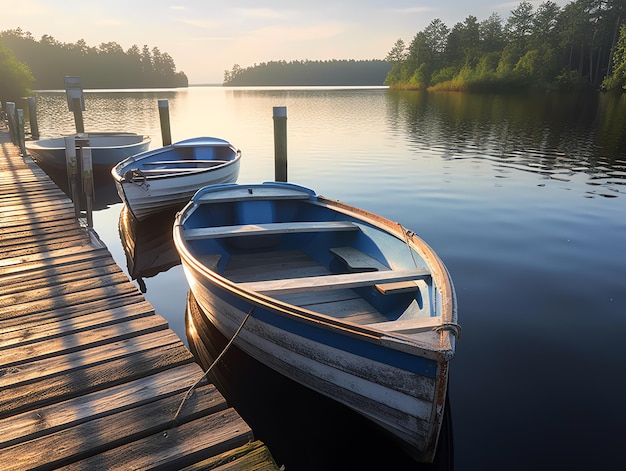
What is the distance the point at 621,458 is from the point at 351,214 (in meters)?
4.37

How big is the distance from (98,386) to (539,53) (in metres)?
84.6

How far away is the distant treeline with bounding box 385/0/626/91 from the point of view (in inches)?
2667

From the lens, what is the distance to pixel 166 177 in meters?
10.2

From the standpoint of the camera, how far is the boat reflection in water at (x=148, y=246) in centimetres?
915

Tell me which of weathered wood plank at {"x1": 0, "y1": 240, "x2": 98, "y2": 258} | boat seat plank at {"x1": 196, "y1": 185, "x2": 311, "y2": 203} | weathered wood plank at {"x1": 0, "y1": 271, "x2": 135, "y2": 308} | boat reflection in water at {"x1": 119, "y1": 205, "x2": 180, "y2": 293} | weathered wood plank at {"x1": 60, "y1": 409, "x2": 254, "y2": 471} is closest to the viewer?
weathered wood plank at {"x1": 60, "y1": 409, "x2": 254, "y2": 471}

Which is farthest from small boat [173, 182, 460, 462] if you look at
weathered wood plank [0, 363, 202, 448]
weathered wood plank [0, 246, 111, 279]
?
weathered wood plank [0, 246, 111, 279]

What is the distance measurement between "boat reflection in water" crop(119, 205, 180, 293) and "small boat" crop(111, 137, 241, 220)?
0.59 metres

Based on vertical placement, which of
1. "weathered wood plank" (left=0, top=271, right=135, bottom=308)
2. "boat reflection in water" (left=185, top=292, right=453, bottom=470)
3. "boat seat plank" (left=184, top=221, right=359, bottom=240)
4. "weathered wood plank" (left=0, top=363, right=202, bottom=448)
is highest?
"boat seat plank" (left=184, top=221, right=359, bottom=240)

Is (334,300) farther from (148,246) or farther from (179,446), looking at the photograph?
(148,246)

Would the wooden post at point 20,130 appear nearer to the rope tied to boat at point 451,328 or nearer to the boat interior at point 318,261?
the boat interior at point 318,261

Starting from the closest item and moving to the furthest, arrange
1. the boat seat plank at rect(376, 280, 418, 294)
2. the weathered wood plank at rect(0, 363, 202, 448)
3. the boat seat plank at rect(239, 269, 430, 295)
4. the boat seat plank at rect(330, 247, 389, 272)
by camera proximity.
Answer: the weathered wood plank at rect(0, 363, 202, 448) → the boat seat plank at rect(239, 269, 430, 295) → the boat seat plank at rect(376, 280, 418, 294) → the boat seat plank at rect(330, 247, 389, 272)

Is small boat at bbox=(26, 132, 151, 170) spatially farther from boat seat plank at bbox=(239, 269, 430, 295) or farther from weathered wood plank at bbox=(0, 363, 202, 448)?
weathered wood plank at bbox=(0, 363, 202, 448)

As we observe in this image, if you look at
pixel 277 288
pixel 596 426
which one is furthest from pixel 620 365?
pixel 277 288

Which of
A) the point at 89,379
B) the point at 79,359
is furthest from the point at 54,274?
the point at 89,379
